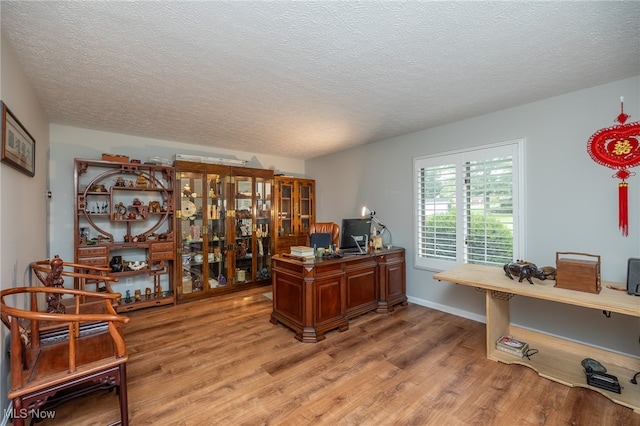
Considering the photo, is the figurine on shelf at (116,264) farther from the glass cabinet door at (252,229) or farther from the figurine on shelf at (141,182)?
the glass cabinet door at (252,229)

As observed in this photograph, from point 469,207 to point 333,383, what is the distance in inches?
101

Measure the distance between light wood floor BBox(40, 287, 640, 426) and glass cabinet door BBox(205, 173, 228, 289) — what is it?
1319 millimetres

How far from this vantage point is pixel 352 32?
1737 millimetres

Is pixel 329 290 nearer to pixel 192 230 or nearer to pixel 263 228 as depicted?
pixel 263 228

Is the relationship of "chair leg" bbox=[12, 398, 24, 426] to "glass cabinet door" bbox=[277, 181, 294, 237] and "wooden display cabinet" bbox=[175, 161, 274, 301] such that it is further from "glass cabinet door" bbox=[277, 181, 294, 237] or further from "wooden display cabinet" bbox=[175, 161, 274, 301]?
"glass cabinet door" bbox=[277, 181, 294, 237]

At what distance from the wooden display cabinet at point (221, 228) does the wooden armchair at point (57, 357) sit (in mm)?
2287

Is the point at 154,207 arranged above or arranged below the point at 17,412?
above

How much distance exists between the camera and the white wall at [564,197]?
247 cm

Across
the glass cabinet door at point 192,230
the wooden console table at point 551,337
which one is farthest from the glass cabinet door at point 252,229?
the wooden console table at point 551,337

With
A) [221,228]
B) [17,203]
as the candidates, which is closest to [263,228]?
[221,228]

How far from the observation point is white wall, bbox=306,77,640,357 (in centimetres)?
247

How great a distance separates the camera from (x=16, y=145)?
1.96 m

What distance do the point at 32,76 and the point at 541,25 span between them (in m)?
3.79

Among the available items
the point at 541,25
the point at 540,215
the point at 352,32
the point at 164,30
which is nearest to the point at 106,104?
the point at 164,30
